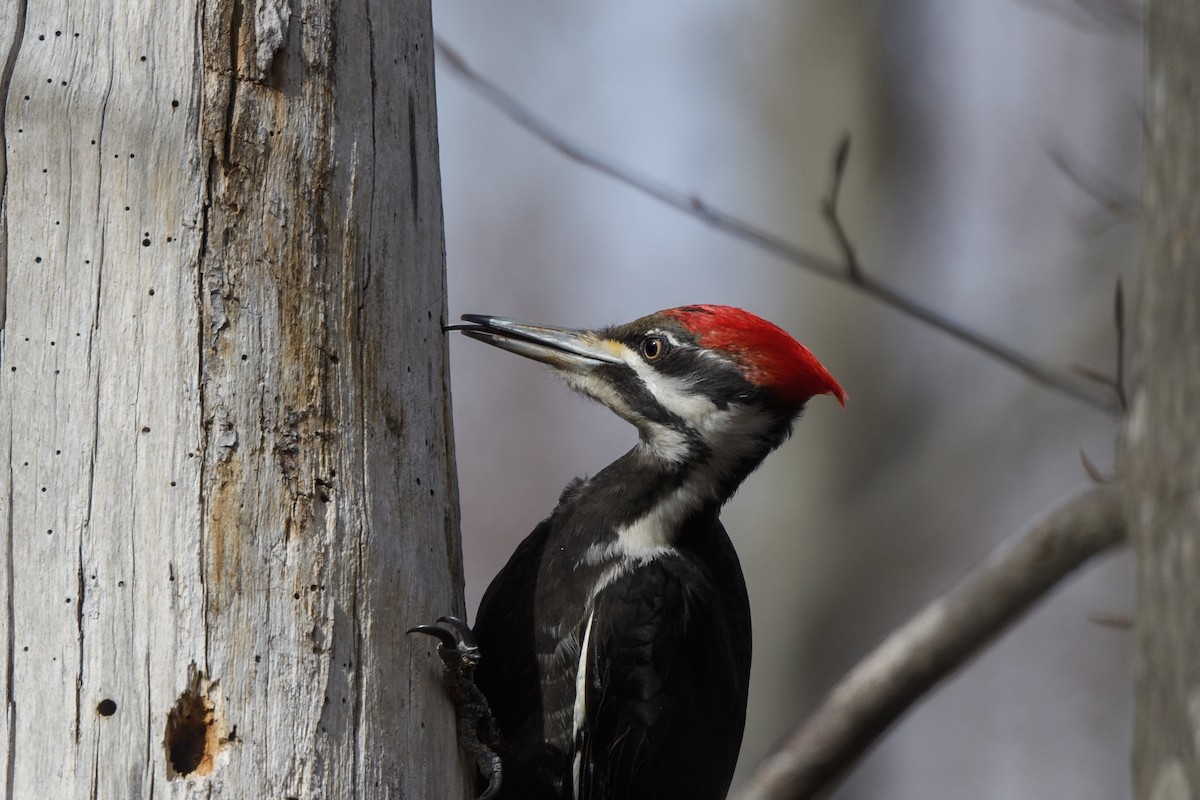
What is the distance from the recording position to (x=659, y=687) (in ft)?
9.34

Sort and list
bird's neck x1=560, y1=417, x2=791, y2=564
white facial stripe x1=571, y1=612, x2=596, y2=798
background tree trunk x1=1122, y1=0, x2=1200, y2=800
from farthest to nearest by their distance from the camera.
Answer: bird's neck x1=560, y1=417, x2=791, y2=564
white facial stripe x1=571, y1=612, x2=596, y2=798
background tree trunk x1=1122, y1=0, x2=1200, y2=800

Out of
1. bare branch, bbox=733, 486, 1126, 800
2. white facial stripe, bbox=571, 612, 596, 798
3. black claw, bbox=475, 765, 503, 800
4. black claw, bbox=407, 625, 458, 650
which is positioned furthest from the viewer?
white facial stripe, bbox=571, 612, 596, 798

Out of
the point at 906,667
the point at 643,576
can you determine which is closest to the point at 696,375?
the point at 643,576

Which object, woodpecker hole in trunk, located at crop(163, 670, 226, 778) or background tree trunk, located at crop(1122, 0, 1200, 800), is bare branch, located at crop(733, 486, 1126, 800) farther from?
woodpecker hole in trunk, located at crop(163, 670, 226, 778)

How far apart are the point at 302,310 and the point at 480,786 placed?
1.13m

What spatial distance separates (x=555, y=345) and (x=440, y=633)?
3.07ft

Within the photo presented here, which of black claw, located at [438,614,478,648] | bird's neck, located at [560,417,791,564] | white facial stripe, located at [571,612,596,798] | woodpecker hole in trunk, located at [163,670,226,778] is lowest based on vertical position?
white facial stripe, located at [571,612,596,798]

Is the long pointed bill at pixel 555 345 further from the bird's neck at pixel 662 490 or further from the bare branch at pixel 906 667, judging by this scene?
the bare branch at pixel 906 667

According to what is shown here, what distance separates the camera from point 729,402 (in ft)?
9.58

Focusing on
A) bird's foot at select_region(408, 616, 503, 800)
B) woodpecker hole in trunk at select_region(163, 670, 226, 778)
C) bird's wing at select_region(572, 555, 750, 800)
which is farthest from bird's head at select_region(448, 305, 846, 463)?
woodpecker hole in trunk at select_region(163, 670, 226, 778)

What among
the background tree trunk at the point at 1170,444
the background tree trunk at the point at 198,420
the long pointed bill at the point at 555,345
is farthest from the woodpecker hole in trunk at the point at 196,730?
the background tree trunk at the point at 1170,444

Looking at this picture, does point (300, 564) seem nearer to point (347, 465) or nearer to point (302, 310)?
point (347, 465)

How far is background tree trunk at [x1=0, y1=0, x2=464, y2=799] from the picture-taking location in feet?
5.91

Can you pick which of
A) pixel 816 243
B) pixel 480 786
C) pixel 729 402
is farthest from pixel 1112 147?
pixel 480 786
